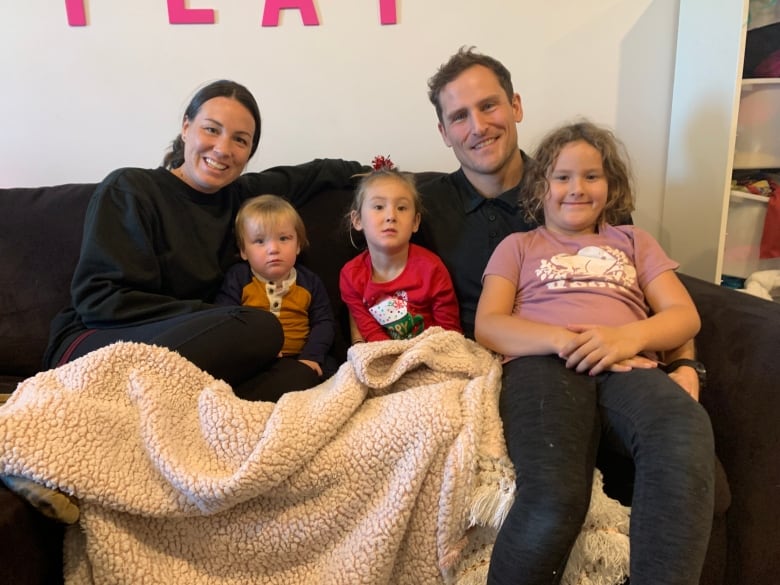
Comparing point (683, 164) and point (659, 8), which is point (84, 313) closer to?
point (683, 164)

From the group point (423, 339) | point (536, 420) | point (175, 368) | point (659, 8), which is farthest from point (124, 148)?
point (659, 8)

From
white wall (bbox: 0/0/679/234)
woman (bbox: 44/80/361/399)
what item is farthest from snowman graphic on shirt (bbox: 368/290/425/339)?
white wall (bbox: 0/0/679/234)

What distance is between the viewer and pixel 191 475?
90 centimetres

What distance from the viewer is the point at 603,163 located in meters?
1.29

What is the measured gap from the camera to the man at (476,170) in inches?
56.6

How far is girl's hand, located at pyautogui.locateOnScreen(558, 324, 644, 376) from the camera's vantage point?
1069 millimetres

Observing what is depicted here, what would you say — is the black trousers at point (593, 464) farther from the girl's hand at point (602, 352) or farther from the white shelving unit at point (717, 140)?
the white shelving unit at point (717, 140)

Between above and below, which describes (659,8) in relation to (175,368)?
above

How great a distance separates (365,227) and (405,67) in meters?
0.65

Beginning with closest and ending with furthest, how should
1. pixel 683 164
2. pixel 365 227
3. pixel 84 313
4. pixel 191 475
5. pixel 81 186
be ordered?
pixel 191 475 → pixel 84 313 → pixel 365 227 → pixel 81 186 → pixel 683 164

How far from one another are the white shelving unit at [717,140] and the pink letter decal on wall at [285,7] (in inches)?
42.5

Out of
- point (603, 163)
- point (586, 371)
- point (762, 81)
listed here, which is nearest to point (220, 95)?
point (603, 163)

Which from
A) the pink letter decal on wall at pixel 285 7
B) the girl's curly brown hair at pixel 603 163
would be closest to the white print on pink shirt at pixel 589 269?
the girl's curly brown hair at pixel 603 163

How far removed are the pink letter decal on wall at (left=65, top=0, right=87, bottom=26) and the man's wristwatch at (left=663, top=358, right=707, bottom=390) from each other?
1.84m
